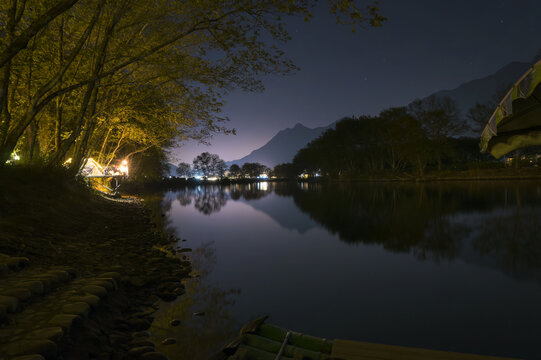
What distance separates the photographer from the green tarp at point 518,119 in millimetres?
3826

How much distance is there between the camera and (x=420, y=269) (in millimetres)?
7309

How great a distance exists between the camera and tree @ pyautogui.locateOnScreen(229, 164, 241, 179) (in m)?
184

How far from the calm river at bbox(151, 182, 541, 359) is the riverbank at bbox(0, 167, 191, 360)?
2.76 ft

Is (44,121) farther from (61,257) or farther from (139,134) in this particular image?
(61,257)

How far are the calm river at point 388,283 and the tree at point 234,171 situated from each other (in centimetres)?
17241

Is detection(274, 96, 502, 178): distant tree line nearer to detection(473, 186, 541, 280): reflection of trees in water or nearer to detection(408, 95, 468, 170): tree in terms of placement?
detection(408, 95, 468, 170): tree

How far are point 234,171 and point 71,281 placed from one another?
184 m

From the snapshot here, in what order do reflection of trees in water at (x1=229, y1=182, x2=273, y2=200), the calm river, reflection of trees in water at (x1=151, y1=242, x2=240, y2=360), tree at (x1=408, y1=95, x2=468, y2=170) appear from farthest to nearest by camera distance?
tree at (x1=408, y1=95, x2=468, y2=170)
reflection of trees in water at (x1=229, y1=182, x2=273, y2=200)
the calm river
reflection of trees in water at (x1=151, y1=242, x2=240, y2=360)

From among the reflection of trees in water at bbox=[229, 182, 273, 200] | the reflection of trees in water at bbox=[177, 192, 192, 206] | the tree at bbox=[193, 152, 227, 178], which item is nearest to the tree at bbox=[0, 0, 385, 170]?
the reflection of trees in water at bbox=[177, 192, 192, 206]

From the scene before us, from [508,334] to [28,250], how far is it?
834 centimetres

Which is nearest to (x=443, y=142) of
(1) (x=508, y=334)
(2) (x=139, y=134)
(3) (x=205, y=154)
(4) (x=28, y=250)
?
(2) (x=139, y=134)

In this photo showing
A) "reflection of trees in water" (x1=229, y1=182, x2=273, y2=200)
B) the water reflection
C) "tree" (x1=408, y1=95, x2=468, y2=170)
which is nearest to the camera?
the water reflection

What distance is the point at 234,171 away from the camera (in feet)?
614

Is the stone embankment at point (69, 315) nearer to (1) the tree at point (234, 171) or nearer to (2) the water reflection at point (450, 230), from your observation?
(2) the water reflection at point (450, 230)
